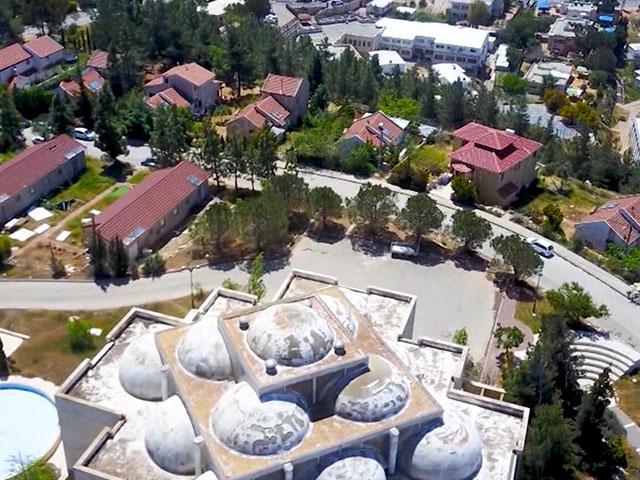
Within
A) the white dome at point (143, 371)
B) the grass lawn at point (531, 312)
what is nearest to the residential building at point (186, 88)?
the grass lawn at point (531, 312)

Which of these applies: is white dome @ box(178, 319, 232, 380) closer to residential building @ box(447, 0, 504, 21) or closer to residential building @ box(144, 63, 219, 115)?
residential building @ box(144, 63, 219, 115)

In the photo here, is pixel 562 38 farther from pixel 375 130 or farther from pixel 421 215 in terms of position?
pixel 421 215

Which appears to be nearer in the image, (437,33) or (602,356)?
(602,356)

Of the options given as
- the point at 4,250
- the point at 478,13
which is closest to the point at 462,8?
the point at 478,13

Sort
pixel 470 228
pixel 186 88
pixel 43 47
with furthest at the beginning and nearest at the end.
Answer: pixel 43 47 → pixel 186 88 → pixel 470 228

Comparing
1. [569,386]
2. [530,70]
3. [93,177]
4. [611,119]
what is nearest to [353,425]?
[569,386]

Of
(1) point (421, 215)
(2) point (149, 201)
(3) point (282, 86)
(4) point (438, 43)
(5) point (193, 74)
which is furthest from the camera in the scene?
(4) point (438, 43)
